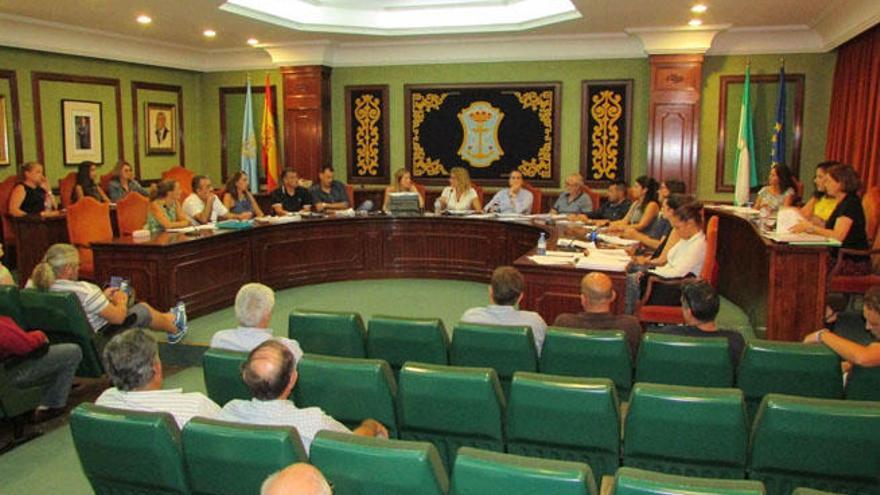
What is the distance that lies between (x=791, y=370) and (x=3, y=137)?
28.3 ft

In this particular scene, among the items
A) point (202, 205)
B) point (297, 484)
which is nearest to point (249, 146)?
point (202, 205)

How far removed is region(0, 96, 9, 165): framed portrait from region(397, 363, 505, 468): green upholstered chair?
7.62 meters

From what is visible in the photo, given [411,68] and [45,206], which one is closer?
[45,206]

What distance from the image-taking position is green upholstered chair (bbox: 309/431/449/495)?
1994 millimetres

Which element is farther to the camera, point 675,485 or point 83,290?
point 83,290

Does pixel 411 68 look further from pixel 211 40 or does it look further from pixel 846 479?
pixel 846 479

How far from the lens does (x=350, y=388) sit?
9.23ft

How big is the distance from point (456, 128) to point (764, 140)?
3.95m

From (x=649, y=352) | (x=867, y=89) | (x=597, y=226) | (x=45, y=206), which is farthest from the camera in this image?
(x=45, y=206)

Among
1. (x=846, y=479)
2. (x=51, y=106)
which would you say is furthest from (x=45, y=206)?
(x=846, y=479)

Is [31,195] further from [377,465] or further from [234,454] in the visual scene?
[377,465]

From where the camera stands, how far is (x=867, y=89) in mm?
7355

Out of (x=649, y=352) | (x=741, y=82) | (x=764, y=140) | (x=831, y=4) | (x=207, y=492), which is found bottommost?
(x=207, y=492)

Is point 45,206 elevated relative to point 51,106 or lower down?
lower down
